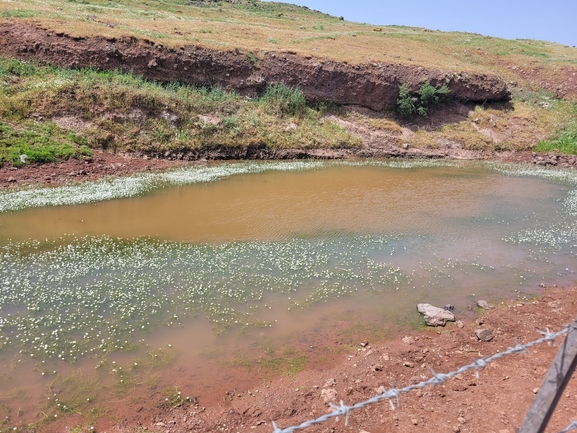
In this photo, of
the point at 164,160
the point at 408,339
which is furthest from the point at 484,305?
the point at 164,160

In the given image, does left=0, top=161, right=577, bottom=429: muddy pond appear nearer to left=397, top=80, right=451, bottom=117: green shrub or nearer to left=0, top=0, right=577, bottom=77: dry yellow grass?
left=397, top=80, right=451, bottom=117: green shrub

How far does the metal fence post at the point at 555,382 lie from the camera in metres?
3.51

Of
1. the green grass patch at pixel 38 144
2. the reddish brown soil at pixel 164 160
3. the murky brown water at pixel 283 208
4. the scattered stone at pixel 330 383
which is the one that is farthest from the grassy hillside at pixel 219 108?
the scattered stone at pixel 330 383

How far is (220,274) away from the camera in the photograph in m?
11.7

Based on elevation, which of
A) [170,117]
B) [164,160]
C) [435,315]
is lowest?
[435,315]

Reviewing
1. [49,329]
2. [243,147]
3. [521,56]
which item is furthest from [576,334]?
[521,56]

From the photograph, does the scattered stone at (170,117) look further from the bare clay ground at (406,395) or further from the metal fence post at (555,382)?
the metal fence post at (555,382)

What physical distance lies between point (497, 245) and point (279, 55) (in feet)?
84.2

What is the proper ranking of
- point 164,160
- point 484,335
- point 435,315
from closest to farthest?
point 484,335
point 435,315
point 164,160

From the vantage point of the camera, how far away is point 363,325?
31.5 ft

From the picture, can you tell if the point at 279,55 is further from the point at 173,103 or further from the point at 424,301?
the point at 424,301

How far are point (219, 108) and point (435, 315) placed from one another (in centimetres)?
2407

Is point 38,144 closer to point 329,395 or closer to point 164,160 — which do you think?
point 164,160

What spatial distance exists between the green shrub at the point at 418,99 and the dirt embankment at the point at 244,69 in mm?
713
